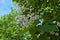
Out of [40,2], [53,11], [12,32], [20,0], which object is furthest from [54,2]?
[12,32]

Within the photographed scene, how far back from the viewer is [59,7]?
170 centimetres

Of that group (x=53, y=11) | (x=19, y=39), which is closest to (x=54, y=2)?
(x=53, y=11)

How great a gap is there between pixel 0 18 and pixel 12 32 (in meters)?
3.37

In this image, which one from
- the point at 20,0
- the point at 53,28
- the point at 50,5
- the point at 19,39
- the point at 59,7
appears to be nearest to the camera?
the point at 53,28

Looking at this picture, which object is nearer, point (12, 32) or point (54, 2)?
point (54, 2)

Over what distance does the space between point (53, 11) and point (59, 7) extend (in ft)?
0.29

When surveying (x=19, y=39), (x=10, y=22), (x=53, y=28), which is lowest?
(x=19, y=39)

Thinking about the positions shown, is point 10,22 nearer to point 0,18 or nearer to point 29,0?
point 0,18

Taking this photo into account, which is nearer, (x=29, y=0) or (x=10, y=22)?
(x=29, y=0)

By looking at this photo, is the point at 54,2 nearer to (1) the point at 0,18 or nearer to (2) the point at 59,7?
(2) the point at 59,7

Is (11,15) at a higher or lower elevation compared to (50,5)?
lower

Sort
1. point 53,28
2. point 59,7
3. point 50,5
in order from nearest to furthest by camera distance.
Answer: point 53,28, point 59,7, point 50,5

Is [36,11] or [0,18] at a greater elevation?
[36,11]

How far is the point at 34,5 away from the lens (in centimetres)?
194
